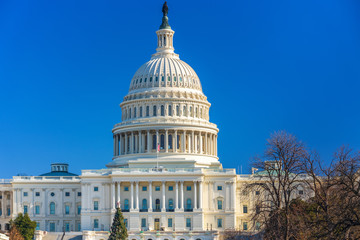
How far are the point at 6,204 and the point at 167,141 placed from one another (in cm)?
3386

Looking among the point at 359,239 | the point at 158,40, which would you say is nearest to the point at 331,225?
the point at 359,239

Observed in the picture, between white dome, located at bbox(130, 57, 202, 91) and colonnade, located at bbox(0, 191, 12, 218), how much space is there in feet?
106

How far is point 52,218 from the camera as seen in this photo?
16162cm

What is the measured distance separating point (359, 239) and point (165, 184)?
94.9m

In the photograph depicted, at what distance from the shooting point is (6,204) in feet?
553

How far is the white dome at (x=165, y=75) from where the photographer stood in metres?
172

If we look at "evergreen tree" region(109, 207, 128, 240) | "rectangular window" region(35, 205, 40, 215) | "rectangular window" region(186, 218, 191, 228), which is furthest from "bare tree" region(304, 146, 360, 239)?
"rectangular window" region(35, 205, 40, 215)

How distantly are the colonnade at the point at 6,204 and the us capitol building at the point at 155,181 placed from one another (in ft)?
0.64

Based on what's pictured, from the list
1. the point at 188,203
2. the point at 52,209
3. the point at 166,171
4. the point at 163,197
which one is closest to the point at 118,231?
the point at 163,197

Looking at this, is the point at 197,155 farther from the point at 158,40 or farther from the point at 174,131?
the point at 158,40

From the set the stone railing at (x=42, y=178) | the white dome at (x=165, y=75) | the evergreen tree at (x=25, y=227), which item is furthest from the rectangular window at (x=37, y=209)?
the white dome at (x=165, y=75)

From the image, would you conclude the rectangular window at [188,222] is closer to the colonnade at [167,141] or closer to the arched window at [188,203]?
the arched window at [188,203]

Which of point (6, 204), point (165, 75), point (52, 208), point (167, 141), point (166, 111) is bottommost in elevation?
point (52, 208)

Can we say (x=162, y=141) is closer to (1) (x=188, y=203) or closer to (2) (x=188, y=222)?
(1) (x=188, y=203)
